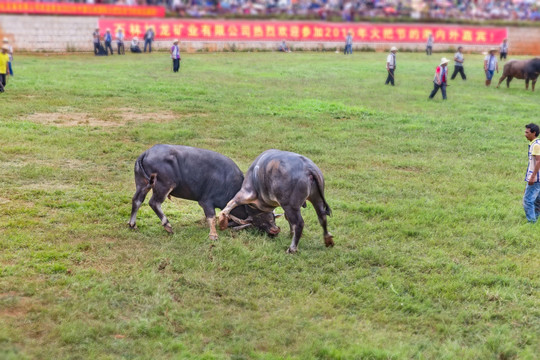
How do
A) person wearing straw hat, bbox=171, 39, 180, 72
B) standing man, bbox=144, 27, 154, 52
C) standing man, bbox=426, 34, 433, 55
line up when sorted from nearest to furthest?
person wearing straw hat, bbox=171, 39, 180, 72 < standing man, bbox=144, 27, 154, 52 < standing man, bbox=426, 34, 433, 55

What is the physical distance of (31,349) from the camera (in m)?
5.49

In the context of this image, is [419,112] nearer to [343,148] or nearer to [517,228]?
[343,148]

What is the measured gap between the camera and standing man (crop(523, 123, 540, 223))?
8.95 metres

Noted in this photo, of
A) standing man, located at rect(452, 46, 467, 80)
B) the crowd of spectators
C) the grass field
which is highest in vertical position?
the crowd of spectators

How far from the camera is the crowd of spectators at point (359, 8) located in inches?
1496

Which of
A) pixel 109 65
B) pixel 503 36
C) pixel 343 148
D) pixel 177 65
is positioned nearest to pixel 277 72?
pixel 177 65

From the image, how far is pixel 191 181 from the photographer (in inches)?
328

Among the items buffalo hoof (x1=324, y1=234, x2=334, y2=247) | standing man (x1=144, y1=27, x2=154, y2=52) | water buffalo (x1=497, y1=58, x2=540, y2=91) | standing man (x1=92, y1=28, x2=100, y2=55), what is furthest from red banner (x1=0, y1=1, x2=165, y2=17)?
buffalo hoof (x1=324, y1=234, x2=334, y2=247)

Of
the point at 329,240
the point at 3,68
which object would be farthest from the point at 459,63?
the point at 329,240

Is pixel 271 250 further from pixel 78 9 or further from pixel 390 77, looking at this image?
pixel 78 9

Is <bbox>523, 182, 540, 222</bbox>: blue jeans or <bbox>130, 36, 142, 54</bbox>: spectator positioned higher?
<bbox>130, 36, 142, 54</bbox>: spectator

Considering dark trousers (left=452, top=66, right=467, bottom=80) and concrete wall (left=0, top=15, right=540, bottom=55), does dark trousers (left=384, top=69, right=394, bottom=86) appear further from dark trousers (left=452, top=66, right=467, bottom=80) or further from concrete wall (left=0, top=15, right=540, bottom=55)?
concrete wall (left=0, top=15, right=540, bottom=55)

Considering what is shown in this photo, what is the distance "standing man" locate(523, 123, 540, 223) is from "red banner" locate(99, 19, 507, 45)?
29.1 meters

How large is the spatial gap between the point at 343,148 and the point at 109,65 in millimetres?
16300
